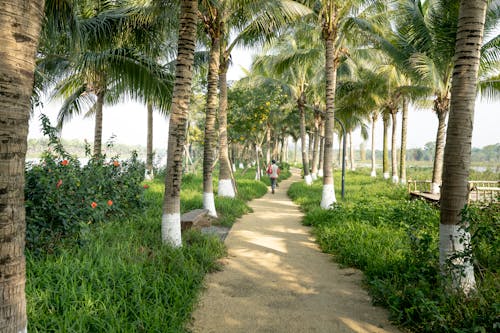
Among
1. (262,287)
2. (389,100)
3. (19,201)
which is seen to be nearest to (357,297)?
(262,287)

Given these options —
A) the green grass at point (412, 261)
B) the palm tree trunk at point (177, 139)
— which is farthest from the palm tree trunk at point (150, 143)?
the palm tree trunk at point (177, 139)

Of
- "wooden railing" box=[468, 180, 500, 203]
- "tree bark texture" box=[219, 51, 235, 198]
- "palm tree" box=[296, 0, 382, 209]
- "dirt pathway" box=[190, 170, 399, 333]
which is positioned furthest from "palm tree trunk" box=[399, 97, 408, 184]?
"dirt pathway" box=[190, 170, 399, 333]

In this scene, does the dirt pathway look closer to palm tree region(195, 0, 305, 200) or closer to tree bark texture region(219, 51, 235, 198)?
palm tree region(195, 0, 305, 200)

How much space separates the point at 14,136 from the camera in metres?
2.00

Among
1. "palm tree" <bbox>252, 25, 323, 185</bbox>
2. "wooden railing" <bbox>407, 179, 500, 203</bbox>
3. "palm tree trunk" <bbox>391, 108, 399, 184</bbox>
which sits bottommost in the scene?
"wooden railing" <bbox>407, 179, 500, 203</bbox>

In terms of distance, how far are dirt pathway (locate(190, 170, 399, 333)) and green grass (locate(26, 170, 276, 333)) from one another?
0.29 m

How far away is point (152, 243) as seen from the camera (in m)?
5.50

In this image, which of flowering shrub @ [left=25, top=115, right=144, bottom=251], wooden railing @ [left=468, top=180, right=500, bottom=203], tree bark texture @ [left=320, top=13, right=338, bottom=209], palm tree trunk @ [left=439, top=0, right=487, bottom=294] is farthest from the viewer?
tree bark texture @ [left=320, top=13, right=338, bottom=209]

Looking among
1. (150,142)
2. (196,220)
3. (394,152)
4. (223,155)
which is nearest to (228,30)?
(223,155)

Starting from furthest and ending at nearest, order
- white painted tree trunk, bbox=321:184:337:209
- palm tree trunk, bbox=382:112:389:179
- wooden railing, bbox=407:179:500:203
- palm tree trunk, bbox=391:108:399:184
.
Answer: palm tree trunk, bbox=382:112:389:179 < palm tree trunk, bbox=391:108:399:184 < white painted tree trunk, bbox=321:184:337:209 < wooden railing, bbox=407:179:500:203

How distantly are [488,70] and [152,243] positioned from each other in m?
14.8

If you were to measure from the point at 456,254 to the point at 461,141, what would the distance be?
50.5 inches

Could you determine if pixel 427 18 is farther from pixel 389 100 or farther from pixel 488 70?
pixel 389 100

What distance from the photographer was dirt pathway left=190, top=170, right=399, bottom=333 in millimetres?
3439
